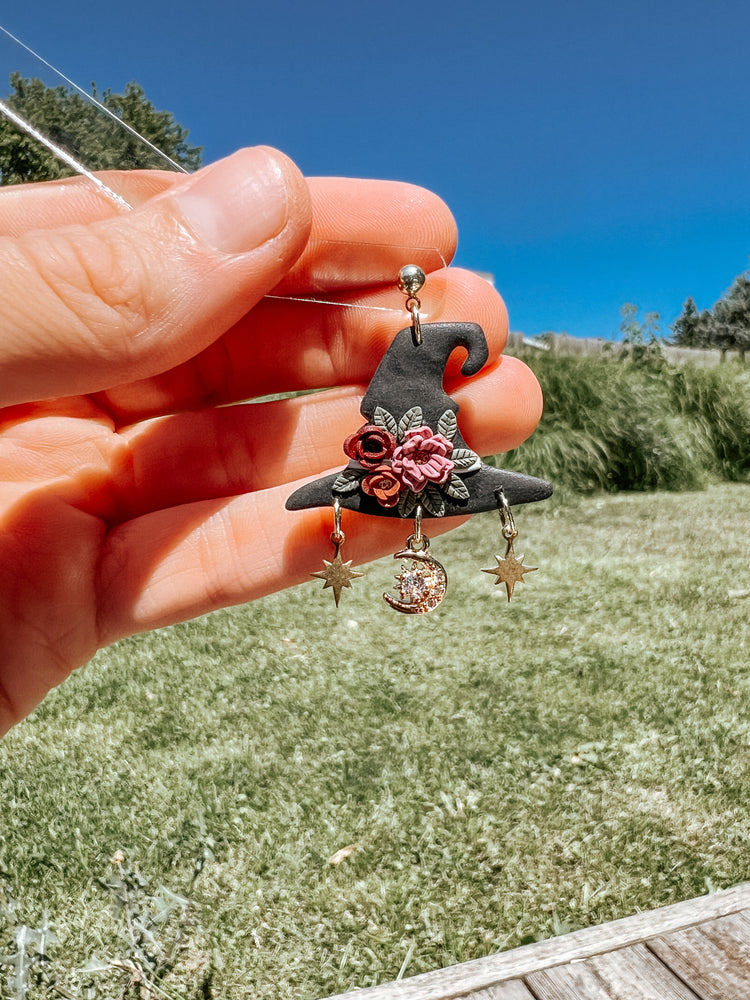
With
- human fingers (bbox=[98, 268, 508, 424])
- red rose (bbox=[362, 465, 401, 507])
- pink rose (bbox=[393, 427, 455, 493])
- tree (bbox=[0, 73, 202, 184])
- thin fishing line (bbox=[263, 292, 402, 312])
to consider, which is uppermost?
tree (bbox=[0, 73, 202, 184])

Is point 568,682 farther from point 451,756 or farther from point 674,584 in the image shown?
point 674,584

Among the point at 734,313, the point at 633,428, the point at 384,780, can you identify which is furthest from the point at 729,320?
the point at 384,780

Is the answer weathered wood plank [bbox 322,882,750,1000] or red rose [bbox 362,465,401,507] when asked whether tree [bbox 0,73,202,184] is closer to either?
red rose [bbox 362,465,401,507]

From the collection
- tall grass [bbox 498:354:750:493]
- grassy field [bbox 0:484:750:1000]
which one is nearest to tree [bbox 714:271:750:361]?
tall grass [bbox 498:354:750:493]

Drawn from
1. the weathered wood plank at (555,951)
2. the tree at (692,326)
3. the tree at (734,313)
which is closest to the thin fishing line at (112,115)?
the weathered wood plank at (555,951)

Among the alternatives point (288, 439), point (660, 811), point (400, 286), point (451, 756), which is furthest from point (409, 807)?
point (400, 286)

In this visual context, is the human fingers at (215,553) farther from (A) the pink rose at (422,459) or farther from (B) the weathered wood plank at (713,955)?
(B) the weathered wood plank at (713,955)

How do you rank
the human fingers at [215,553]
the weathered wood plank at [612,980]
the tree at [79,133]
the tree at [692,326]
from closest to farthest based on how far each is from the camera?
the tree at [79,133] → the human fingers at [215,553] → the weathered wood plank at [612,980] → the tree at [692,326]

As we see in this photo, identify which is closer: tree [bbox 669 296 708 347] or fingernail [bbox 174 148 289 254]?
fingernail [bbox 174 148 289 254]
